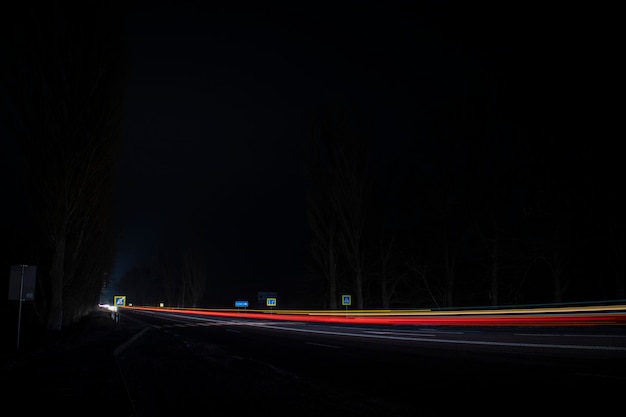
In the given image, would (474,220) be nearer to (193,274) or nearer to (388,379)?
(388,379)

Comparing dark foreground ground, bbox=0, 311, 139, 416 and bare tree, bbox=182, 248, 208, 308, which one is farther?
bare tree, bbox=182, 248, 208, 308

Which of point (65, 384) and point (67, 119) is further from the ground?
point (67, 119)

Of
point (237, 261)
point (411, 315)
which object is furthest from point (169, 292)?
point (411, 315)

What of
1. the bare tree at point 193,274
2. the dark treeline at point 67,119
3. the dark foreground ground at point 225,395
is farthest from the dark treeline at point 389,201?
the bare tree at point 193,274

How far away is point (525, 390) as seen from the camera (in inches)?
264

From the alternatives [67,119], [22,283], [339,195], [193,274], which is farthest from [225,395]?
[193,274]

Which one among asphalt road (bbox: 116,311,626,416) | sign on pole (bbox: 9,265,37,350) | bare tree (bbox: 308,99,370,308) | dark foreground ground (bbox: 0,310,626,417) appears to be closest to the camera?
dark foreground ground (bbox: 0,310,626,417)

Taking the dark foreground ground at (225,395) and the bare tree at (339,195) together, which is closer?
the dark foreground ground at (225,395)

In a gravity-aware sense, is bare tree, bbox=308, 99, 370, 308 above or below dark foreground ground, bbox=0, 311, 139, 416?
above

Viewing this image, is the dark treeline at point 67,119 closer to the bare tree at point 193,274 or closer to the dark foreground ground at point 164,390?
the dark foreground ground at point 164,390

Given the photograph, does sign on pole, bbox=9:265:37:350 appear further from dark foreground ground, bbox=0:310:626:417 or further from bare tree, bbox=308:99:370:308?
bare tree, bbox=308:99:370:308

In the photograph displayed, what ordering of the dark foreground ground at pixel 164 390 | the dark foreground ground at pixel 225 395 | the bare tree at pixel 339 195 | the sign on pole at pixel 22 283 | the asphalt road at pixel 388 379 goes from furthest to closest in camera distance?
the bare tree at pixel 339 195
the sign on pole at pixel 22 283
the dark foreground ground at pixel 164 390
the asphalt road at pixel 388 379
the dark foreground ground at pixel 225 395

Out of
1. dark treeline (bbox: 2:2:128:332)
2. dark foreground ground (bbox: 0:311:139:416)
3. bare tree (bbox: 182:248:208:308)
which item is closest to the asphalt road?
dark foreground ground (bbox: 0:311:139:416)

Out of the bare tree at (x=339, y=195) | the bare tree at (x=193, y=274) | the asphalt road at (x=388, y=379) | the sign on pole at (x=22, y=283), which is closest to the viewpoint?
the asphalt road at (x=388, y=379)
